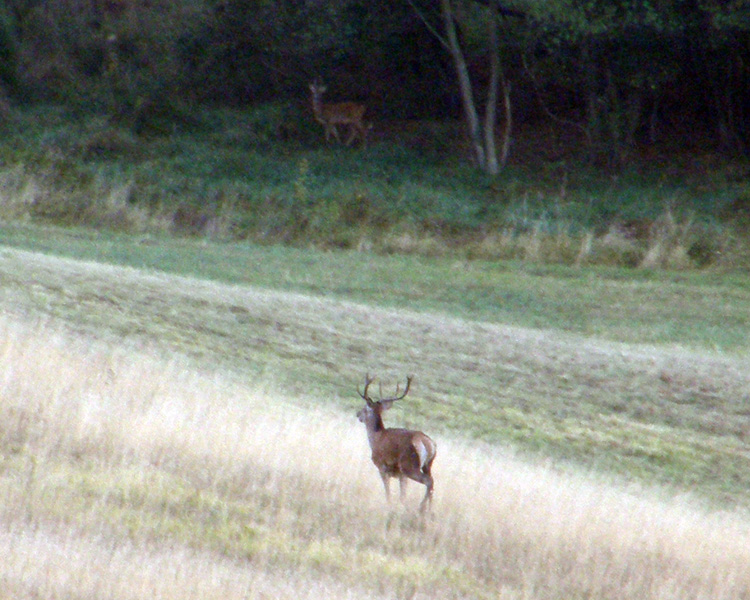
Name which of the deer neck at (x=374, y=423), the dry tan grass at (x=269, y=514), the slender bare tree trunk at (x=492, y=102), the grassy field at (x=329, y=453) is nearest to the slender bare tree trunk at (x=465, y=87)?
the slender bare tree trunk at (x=492, y=102)

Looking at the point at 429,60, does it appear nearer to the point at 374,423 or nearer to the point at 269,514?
the point at 374,423

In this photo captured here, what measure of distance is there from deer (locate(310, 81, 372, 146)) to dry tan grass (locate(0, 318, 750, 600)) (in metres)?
21.3

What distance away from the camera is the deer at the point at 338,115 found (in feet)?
103

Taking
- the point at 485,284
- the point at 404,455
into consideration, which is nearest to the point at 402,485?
the point at 404,455

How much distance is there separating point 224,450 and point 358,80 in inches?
1056

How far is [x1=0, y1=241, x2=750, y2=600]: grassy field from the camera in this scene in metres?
6.47

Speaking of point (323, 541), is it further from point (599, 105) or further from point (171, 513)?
point (599, 105)

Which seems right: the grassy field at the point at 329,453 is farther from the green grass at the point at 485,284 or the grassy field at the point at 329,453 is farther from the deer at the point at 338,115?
the deer at the point at 338,115

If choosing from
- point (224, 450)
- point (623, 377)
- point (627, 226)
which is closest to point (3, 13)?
point (627, 226)

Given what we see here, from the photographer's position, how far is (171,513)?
700 cm

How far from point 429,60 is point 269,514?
27050 millimetres

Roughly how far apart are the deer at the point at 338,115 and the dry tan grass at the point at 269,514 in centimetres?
2128

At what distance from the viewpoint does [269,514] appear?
24.6ft

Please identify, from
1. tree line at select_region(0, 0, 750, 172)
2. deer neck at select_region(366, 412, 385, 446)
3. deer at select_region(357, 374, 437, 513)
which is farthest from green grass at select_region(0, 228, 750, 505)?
tree line at select_region(0, 0, 750, 172)
